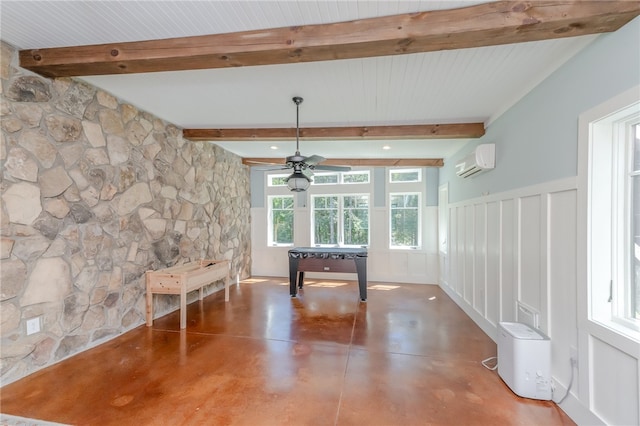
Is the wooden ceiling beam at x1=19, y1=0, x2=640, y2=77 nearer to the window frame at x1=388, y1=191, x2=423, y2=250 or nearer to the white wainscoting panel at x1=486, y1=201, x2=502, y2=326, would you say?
the white wainscoting panel at x1=486, y1=201, x2=502, y2=326

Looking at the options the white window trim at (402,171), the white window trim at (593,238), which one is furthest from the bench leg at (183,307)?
the white window trim at (402,171)

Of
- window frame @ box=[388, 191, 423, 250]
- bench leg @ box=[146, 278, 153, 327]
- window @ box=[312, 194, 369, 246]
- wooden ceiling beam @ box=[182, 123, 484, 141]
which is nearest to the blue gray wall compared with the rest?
wooden ceiling beam @ box=[182, 123, 484, 141]

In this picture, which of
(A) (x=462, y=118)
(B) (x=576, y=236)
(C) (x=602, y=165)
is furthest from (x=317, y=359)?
(A) (x=462, y=118)

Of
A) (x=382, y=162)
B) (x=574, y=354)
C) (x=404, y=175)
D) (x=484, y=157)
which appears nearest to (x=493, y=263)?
(x=484, y=157)

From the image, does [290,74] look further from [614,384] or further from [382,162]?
[382,162]

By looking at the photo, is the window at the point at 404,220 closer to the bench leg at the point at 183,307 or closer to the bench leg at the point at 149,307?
the bench leg at the point at 183,307

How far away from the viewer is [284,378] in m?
2.42

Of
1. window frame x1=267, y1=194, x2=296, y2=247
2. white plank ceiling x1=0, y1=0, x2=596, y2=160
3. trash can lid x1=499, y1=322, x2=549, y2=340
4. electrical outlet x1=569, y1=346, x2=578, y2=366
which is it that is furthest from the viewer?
window frame x1=267, y1=194, x2=296, y2=247

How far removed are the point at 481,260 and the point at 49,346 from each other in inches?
189

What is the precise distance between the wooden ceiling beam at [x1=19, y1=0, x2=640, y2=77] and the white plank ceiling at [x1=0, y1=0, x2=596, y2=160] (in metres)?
0.06

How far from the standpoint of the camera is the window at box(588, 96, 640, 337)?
1720mm

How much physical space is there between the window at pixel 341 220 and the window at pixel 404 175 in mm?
733

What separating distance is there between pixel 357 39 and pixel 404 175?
15.5 ft

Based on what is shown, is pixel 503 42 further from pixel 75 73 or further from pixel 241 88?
pixel 75 73
